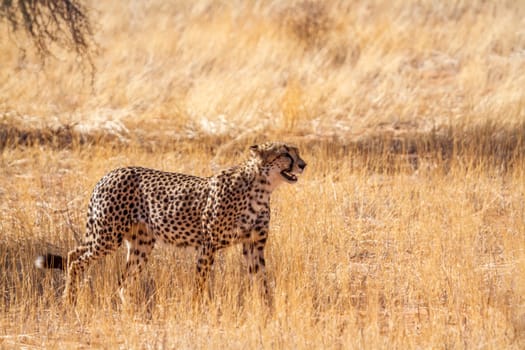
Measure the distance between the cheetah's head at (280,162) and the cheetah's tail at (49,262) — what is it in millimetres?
1357

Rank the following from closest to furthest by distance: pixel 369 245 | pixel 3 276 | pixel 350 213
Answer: pixel 3 276
pixel 369 245
pixel 350 213

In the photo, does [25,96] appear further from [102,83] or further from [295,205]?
[295,205]

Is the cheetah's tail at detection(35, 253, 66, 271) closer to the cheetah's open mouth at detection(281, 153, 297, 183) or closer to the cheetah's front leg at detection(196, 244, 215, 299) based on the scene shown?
the cheetah's front leg at detection(196, 244, 215, 299)

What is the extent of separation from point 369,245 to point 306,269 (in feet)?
3.88

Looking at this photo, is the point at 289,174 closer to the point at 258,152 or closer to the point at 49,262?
the point at 258,152

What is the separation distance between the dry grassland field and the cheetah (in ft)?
0.66

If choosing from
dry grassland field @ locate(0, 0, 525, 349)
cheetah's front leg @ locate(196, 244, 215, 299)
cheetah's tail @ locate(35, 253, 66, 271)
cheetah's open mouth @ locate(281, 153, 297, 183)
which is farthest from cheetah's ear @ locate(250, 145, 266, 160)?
cheetah's tail @ locate(35, 253, 66, 271)

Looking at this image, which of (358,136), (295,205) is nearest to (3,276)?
(295,205)

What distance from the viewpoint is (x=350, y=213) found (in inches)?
302

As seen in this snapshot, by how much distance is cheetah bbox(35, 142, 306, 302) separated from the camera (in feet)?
18.3

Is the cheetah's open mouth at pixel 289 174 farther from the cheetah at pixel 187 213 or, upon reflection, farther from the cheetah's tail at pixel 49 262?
the cheetah's tail at pixel 49 262

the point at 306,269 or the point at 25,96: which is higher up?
the point at 306,269

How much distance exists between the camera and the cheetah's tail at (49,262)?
5777 mm

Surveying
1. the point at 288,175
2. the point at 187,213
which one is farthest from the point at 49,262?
the point at 288,175
